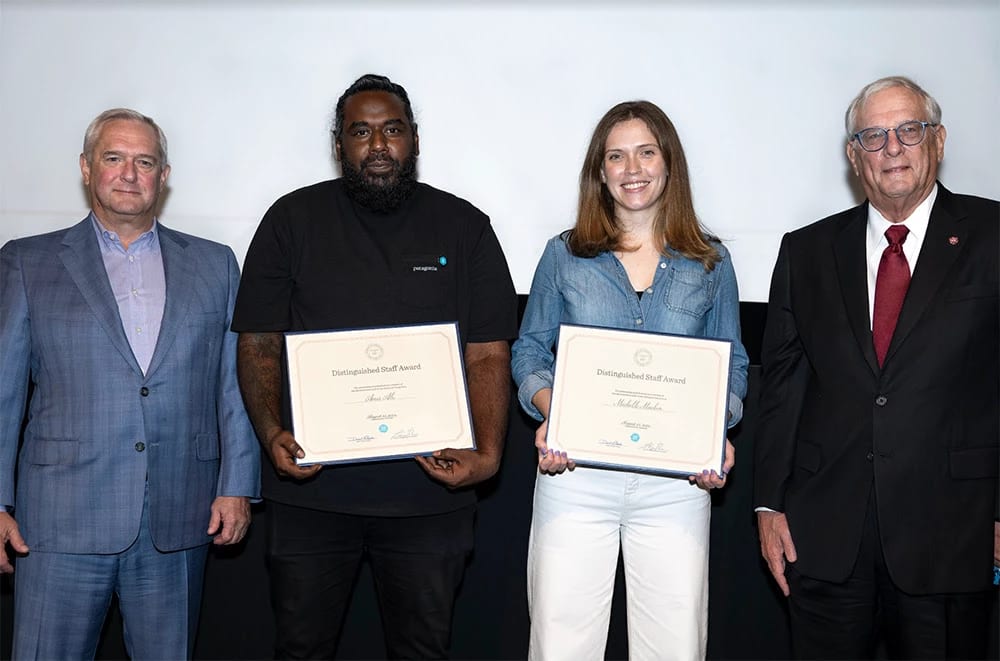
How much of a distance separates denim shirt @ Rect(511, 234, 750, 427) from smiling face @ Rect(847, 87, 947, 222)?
461 mm

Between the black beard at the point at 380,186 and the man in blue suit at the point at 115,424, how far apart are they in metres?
0.55

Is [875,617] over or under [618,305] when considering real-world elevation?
under

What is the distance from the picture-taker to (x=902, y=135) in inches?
94.3

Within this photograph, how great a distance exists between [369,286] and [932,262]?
5.04ft

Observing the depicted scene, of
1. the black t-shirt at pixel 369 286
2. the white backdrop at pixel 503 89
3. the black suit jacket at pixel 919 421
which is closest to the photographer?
the black suit jacket at pixel 919 421

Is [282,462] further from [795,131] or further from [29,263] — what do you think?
[795,131]

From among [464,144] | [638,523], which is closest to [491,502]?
[638,523]

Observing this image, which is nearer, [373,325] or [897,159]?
[897,159]

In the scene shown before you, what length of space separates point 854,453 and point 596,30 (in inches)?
77.3

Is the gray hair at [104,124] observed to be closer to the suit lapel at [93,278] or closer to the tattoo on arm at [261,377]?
the suit lapel at [93,278]

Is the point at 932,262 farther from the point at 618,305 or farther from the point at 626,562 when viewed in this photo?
the point at 626,562

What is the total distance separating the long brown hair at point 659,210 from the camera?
2.58 m

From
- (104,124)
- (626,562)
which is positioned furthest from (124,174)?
(626,562)

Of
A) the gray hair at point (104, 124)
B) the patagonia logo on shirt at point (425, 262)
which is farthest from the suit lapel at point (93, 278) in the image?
the patagonia logo on shirt at point (425, 262)
